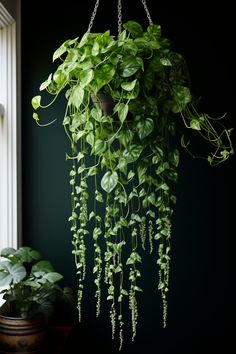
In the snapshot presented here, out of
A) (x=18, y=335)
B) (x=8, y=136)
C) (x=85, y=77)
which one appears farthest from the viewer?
(x=8, y=136)

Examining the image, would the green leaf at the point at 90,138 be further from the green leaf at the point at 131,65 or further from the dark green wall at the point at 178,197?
the dark green wall at the point at 178,197

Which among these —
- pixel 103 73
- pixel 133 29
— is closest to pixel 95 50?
pixel 103 73

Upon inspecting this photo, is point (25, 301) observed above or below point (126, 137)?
below

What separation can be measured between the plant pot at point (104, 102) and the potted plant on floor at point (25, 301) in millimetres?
829

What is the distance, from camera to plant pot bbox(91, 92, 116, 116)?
167 centimetres

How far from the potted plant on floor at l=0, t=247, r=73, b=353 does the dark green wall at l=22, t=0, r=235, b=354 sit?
500 millimetres

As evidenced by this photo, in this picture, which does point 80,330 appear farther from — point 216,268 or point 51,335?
point 216,268

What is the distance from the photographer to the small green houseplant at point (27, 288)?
6.83ft

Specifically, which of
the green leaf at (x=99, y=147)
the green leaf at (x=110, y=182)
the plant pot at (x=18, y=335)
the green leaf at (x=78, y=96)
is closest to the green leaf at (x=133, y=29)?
the green leaf at (x=78, y=96)

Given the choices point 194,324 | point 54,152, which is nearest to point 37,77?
point 54,152

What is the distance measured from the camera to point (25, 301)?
7.01ft

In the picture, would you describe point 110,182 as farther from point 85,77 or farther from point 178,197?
point 178,197

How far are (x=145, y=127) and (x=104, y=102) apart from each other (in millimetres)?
197

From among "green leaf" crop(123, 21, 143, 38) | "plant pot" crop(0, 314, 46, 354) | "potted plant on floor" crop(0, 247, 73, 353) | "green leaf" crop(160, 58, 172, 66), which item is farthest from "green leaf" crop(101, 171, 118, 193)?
"plant pot" crop(0, 314, 46, 354)
